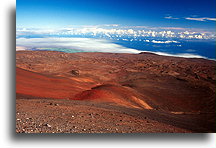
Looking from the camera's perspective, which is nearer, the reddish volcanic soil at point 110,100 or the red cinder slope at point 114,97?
the reddish volcanic soil at point 110,100

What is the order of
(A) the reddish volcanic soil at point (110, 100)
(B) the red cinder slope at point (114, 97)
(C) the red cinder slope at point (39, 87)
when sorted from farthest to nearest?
(B) the red cinder slope at point (114, 97) → (C) the red cinder slope at point (39, 87) → (A) the reddish volcanic soil at point (110, 100)

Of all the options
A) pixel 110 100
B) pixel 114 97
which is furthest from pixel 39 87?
pixel 114 97

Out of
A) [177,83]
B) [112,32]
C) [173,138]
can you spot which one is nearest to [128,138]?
[173,138]

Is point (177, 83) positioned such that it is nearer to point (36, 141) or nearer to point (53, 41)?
point (53, 41)

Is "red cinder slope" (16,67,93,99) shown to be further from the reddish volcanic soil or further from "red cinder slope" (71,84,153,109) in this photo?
"red cinder slope" (71,84,153,109)

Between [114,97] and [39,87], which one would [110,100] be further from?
[39,87]

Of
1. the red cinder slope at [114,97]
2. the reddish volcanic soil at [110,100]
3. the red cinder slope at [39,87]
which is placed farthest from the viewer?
the red cinder slope at [114,97]

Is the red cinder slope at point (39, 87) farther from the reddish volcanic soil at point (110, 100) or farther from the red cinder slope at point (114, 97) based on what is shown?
the red cinder slope at point (114, 97)

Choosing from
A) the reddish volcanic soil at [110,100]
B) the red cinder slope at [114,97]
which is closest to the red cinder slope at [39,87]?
the reddish volcanic soil at [110,100]
